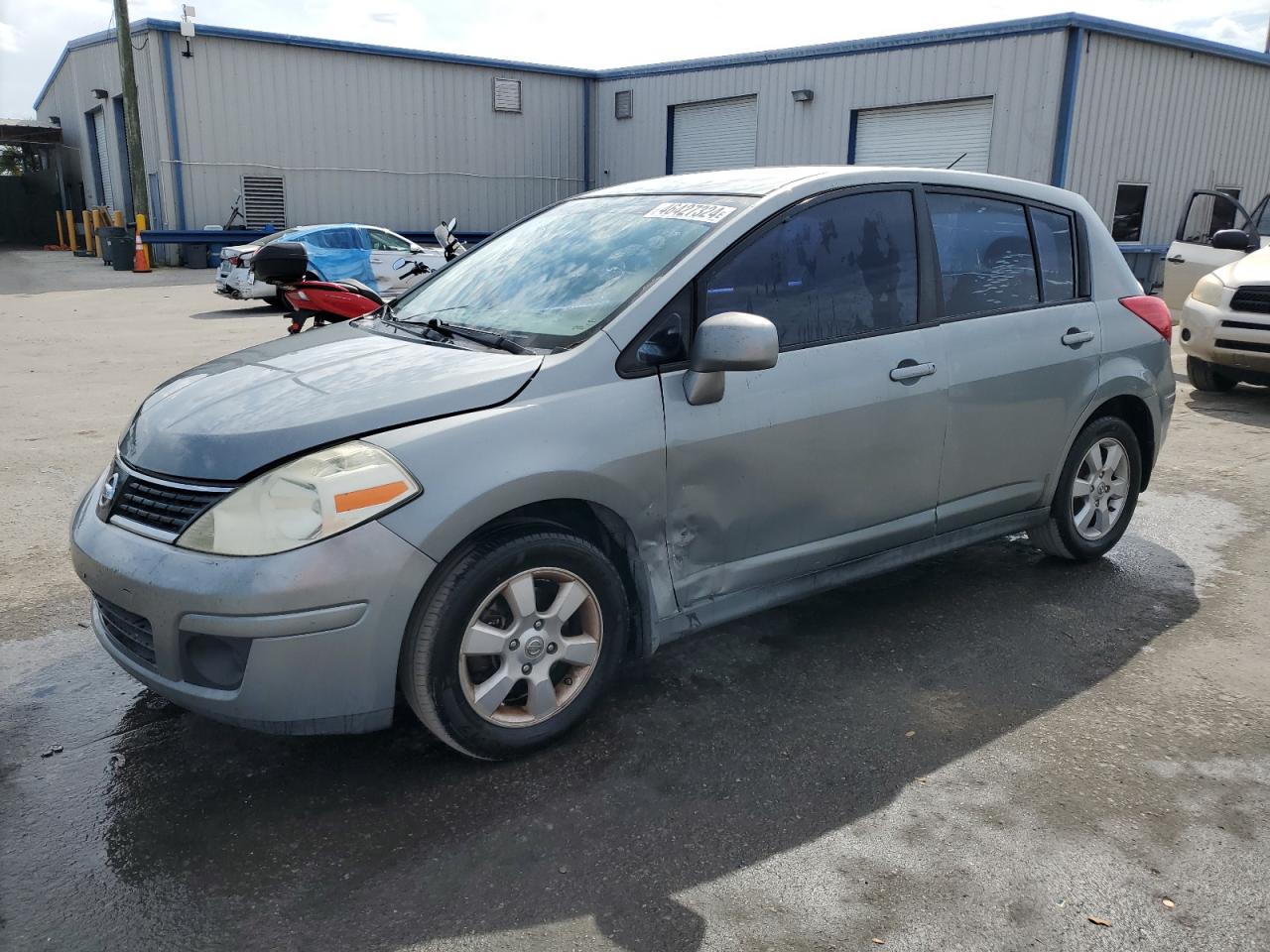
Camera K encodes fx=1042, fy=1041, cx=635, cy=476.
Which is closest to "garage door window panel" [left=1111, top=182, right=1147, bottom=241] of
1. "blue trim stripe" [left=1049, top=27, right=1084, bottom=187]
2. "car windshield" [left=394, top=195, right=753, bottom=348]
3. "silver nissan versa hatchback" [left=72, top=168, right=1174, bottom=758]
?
"blue trim stripe" [left=1049, top=27, right=1084, bottom=187]

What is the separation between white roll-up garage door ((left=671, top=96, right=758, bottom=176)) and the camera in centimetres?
2416

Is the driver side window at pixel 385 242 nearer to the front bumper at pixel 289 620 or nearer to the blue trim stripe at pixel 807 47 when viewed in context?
the blue trim stripe at pixel 807 47

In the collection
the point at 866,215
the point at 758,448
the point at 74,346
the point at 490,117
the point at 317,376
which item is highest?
the point at 490,117

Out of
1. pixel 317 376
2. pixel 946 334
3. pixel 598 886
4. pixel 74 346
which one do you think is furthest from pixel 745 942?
pixel 74 346

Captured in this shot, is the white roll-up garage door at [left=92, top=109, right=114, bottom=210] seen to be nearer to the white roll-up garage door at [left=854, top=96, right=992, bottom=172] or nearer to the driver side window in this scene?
the driver side window

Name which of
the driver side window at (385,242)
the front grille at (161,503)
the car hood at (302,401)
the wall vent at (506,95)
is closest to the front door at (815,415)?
the car hood at (302,401)

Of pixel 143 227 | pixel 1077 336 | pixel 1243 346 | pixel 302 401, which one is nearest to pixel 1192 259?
pixel 1243 346

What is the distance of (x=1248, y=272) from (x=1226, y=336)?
65cm

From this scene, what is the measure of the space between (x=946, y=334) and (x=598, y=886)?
96.8 inches

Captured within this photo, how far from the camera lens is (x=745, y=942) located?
2418 mm

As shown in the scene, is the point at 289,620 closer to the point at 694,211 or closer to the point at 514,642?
the point at 514,642

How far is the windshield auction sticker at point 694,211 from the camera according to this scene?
11.7 ft

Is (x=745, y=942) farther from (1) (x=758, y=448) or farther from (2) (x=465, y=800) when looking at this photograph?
(1) (x=758, y=448)

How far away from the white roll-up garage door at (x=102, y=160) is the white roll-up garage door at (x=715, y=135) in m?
16.6
